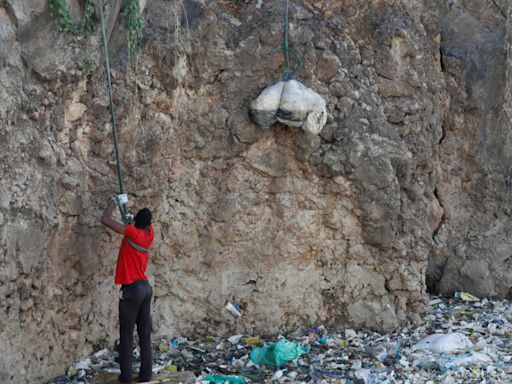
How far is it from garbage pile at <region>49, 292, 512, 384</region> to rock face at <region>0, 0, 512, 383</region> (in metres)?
0.17

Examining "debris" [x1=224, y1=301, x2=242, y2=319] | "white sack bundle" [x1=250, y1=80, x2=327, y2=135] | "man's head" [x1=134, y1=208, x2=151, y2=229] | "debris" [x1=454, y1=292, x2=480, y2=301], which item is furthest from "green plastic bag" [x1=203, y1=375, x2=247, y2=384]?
"debris" [x1=454, y1=292, x2=480, y2=301]

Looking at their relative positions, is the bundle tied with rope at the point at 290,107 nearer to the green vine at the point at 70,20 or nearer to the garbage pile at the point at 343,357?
the green vine at the point at 70,20

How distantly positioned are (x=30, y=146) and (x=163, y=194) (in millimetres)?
1431

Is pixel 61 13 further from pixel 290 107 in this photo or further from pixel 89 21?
pixel 290 107

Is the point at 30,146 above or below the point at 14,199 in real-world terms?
above

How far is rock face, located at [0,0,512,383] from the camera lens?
5.27 metres

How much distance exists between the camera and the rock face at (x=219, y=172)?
5.27 metres

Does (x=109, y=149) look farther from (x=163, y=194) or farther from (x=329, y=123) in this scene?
(x=329, y=123)

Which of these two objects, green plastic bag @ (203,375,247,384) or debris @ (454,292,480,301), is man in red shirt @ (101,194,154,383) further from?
debris @ (454,292,480,301)

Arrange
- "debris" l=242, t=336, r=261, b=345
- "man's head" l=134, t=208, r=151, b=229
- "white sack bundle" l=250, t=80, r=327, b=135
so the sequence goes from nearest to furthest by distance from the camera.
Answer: "man's head" l=134, t=208, r=151, b=229
"white sack bundle" l=250, t=80, r=327, b=135
"debris" l=242, t=336, r=261, b=345

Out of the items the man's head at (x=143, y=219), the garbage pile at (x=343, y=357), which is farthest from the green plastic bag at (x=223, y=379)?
the man's head at (x=143, y=219)

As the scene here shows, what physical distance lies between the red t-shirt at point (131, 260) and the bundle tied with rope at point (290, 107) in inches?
62.5

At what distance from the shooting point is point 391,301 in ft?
23.0

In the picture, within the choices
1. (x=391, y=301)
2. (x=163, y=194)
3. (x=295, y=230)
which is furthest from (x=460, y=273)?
(x=163, y=194)
